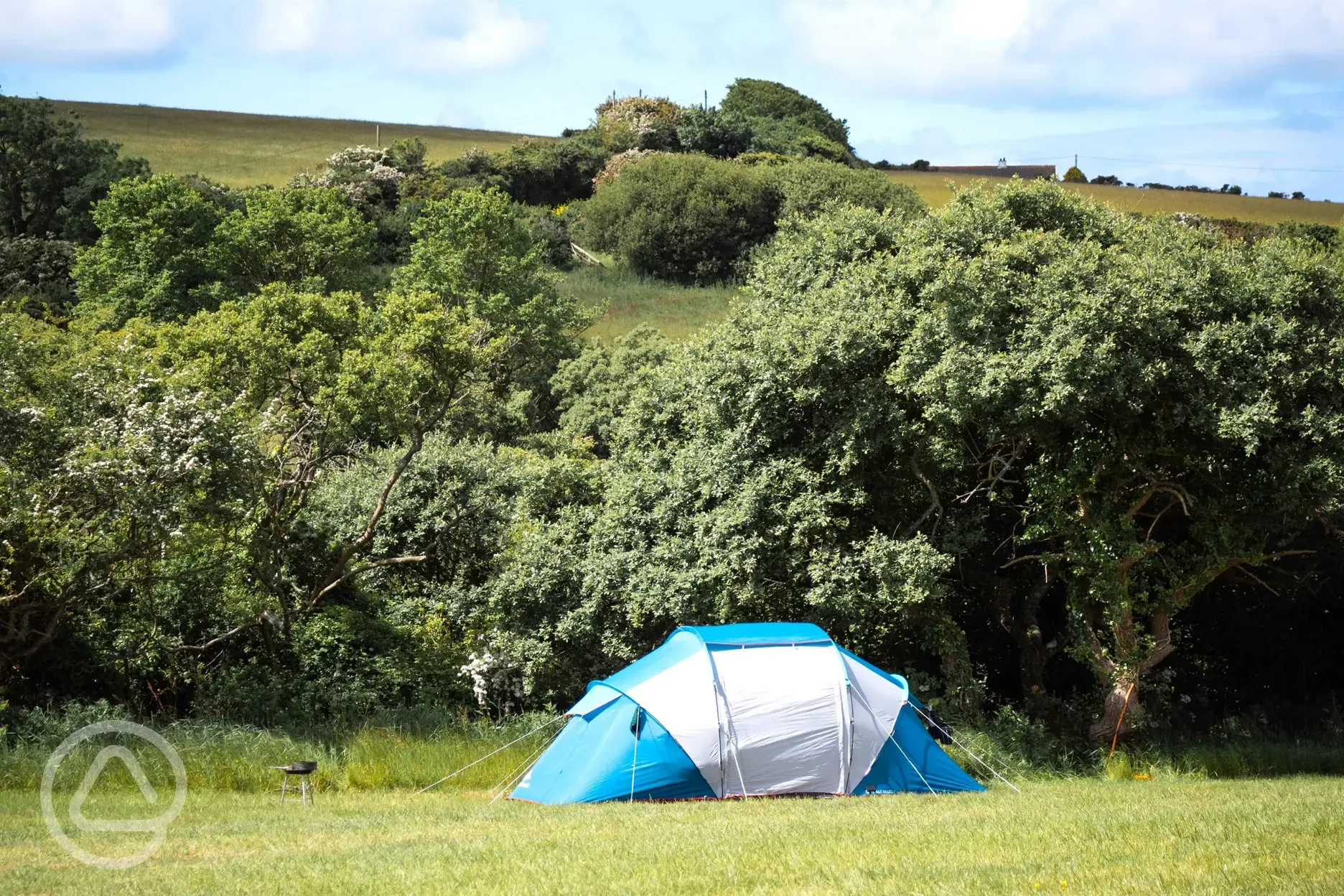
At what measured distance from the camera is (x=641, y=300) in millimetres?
63219

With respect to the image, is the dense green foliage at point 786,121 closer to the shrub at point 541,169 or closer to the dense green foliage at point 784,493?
the shrub at point 541,169

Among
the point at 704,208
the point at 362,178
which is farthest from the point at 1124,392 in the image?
the point at 362,178

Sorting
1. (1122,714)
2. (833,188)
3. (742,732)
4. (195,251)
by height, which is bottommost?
(1122,714)

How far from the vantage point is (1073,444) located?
17516 mm

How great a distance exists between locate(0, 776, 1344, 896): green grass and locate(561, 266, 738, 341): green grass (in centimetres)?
4128

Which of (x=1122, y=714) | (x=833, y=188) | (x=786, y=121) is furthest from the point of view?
(x=786, y=121)

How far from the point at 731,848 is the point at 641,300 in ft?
178

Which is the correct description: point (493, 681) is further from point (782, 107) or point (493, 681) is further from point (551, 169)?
point (782, 107)

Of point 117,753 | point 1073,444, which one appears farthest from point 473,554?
point 1073,444

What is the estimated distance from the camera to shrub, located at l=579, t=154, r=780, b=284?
6838cm

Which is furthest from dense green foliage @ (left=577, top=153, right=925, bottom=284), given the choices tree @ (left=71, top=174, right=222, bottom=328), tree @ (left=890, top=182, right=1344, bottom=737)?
tree @ (left=890, top=182, right=1344, bottom=737)

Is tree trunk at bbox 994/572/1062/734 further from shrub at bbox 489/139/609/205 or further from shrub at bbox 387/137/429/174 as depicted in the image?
shrub at bbox 489/139/609/205

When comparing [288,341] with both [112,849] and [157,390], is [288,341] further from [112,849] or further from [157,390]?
[112,849]

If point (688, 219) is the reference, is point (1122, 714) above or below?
below
